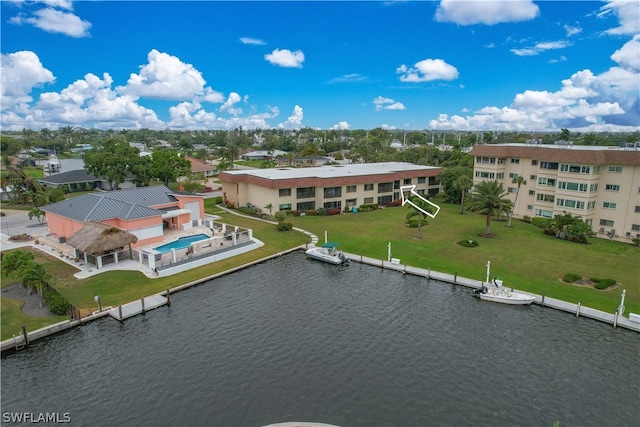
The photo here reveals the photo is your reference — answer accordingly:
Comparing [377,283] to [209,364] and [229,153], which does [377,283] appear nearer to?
[209,364]

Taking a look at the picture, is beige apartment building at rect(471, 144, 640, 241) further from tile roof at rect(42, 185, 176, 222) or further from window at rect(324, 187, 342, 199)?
tile roof at rect(42, 185, 176, 222)

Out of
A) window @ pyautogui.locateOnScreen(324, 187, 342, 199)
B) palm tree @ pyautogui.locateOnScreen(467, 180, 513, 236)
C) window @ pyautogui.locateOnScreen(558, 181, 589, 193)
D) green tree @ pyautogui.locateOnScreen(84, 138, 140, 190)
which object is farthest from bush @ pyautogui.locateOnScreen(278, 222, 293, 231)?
window @ pyautogui.locateOnScreen(558, 181, 589, 193)

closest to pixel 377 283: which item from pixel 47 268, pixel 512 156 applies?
pixel 47 268

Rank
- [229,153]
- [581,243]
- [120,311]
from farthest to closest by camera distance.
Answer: [229,153]
[581,243]
[120,311]

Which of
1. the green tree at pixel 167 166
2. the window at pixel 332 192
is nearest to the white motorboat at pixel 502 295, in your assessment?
the window at pixel 332 192

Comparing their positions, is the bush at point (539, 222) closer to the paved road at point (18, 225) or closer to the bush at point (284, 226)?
the bush at point (284, 226)

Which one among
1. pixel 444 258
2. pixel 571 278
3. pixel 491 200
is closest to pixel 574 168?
pixel 491 200
